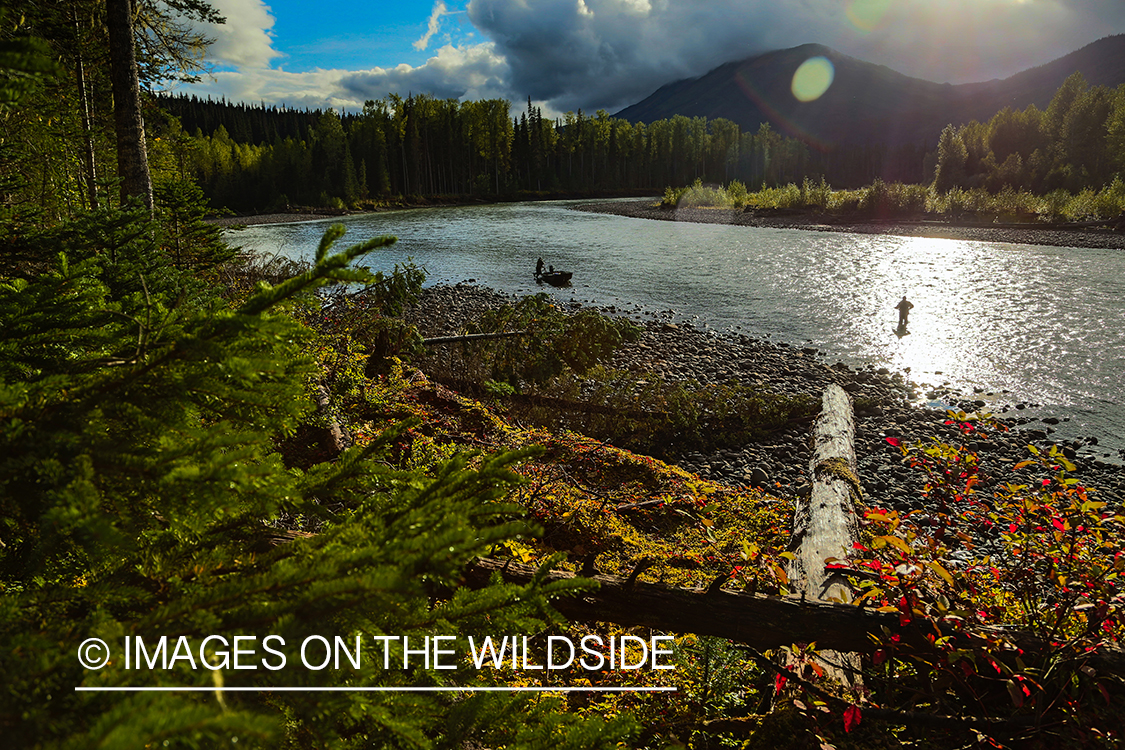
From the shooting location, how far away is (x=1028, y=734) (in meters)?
2.33

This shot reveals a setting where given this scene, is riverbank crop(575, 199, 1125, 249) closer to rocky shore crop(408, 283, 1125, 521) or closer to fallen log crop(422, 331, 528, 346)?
rocky shore crop(408, 283, 1125, 521)

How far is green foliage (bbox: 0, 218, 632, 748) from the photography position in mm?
917

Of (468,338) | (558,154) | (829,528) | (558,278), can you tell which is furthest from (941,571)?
(558,154)

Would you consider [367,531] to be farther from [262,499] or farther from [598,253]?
[598,253]

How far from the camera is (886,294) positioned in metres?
Answer: 16.5

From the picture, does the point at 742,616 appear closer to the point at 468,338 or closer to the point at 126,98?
the point at 468,338

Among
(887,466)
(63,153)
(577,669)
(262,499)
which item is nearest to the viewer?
(262,499)

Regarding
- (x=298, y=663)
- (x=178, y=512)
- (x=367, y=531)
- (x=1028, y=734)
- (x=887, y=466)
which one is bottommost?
(x=887, y=466)

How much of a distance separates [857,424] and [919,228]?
2830cm

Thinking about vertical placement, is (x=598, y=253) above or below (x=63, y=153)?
below

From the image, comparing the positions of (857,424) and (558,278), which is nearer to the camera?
(857,424)

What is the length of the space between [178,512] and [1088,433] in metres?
10.2

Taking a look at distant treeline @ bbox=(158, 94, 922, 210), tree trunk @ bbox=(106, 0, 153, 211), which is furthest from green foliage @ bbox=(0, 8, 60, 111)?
distant treeline @ bbox=(158, 94, 922, 210)

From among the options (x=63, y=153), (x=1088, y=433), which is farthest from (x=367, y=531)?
(x=63, y=153)
